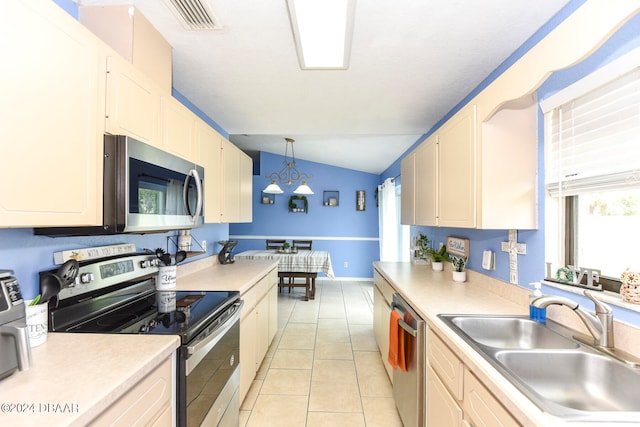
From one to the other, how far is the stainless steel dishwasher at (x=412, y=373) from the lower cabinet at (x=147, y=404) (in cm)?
121

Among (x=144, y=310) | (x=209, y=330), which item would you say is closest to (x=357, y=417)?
(x=209, y=330)

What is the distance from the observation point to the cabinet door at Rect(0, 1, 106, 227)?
32.4 inches

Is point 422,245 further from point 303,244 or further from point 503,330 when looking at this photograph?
point 303,244

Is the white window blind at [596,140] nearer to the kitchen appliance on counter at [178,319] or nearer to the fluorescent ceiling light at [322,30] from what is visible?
the fluorescent ceiling light at [322,30]

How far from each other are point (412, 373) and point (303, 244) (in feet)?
15.0

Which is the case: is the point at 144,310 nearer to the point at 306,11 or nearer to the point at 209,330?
the point at 209,330

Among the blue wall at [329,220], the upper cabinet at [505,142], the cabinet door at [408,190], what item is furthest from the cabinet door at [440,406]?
the blue wall at [329,220]

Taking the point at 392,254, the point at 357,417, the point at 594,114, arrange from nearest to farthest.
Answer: the point at 594,114 < the point at 357,417 < the point at 392,254

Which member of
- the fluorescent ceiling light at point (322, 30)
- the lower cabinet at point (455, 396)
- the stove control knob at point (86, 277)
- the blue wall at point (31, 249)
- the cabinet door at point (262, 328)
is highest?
the fluorescent ceiling light at point (322, 30)

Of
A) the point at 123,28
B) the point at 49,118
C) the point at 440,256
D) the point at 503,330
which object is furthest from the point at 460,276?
the point at 123,28

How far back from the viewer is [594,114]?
48.6 inches

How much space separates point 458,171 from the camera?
1.80 m

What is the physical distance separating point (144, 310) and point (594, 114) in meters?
2.32

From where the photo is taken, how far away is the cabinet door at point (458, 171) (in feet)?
5.34
